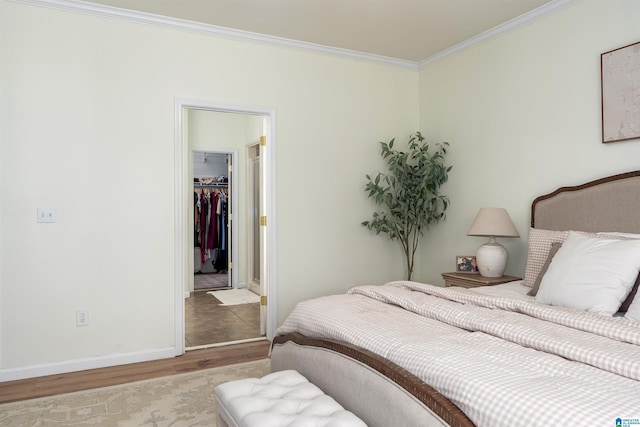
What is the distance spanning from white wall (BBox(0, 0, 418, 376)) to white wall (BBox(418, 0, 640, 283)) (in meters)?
1.18

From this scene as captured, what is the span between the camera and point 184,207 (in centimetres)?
410

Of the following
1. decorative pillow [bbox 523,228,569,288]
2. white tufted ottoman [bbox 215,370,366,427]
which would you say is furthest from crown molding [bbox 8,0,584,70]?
white tufted ottoman [bbox 215,370,366,427]

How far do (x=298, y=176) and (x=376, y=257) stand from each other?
1.18 metres

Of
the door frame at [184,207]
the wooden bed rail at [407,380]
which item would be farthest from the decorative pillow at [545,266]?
the door frame at [184,207]

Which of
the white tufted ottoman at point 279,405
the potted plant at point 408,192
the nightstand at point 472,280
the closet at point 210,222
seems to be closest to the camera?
the white tufted ottoman at point 279,405

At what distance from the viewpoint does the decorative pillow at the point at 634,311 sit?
2.02 metres

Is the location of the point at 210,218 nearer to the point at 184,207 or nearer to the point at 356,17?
the point at 184,207

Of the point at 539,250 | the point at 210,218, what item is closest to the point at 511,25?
the point at 539,250

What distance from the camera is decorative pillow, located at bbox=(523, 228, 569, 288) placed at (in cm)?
305

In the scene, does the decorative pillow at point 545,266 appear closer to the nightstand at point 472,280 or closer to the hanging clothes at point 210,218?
the nightstand at point 472,280

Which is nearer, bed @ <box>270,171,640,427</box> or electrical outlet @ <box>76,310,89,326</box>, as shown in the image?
bed @ <box>270,171,640,427</box>

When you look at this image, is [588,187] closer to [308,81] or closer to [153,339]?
[308,81]

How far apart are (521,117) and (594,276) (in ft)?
6.02

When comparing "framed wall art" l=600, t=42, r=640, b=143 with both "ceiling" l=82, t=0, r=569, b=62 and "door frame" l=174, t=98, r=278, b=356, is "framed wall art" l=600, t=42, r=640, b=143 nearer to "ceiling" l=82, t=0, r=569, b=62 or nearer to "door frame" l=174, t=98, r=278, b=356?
"ceiling" l=82, t=0, r=569, b=62
